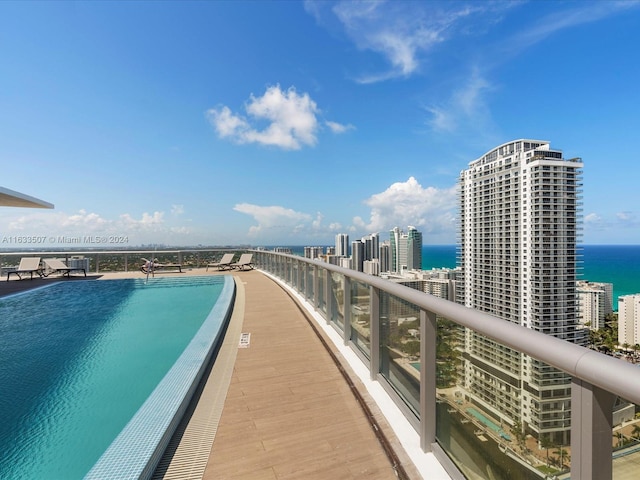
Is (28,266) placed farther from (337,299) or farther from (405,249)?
(405,249)

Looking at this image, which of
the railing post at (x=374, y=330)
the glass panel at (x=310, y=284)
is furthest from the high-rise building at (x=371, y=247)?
the railing post at (x=374, y=330)

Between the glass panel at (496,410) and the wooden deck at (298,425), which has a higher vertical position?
the glass panel at (496,410)

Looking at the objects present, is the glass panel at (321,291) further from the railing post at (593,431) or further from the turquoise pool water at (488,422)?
the railing post at (593,431)

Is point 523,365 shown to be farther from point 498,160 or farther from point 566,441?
point 498,160

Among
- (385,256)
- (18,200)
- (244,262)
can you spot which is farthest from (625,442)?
(385,256)

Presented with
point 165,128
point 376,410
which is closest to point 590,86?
point 165,128

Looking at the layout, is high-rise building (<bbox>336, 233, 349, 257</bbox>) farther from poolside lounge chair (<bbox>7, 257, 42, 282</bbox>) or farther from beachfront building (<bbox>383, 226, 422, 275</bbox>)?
poolside lounge chair (<bbox>7, 257, 42, 282</bbox>)
